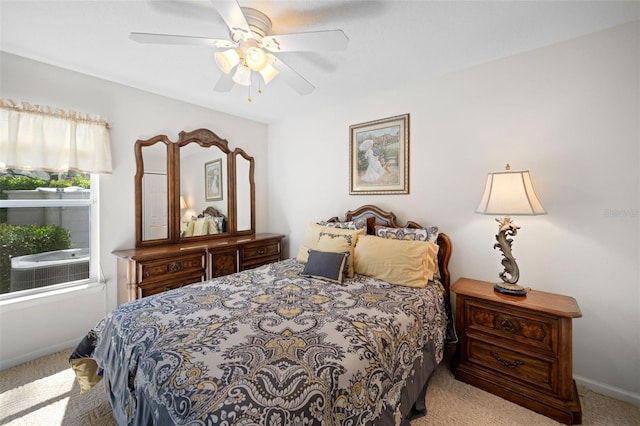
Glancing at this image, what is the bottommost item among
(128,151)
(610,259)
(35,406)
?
(35,406)

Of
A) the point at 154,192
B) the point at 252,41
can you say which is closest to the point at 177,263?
the point at 154,192

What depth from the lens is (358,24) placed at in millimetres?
1789

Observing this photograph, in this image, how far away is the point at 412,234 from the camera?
239cm

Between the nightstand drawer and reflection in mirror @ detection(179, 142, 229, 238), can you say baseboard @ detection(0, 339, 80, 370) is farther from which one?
the nightstand drawer

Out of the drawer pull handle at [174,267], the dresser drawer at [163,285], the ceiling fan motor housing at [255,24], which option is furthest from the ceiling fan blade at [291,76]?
the dresser drawer at [163,285]

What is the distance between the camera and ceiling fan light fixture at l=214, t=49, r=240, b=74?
1722 mm

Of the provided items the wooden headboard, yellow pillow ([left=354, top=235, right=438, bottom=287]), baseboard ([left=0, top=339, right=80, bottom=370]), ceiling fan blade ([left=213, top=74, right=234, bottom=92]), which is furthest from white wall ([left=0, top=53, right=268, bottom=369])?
yellow pillow ([left=354, top=235, right=438, bottom=287])

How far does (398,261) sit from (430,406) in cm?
97

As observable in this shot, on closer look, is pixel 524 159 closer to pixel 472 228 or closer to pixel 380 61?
pixel 472 228

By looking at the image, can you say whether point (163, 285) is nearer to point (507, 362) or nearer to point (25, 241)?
point (25, 241)

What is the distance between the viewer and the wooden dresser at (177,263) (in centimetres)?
241

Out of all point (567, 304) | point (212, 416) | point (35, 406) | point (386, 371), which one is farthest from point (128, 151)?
point (567, 304)

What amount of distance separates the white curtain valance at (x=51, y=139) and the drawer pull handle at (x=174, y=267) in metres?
1.09

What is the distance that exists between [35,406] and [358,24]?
10.9 ft
